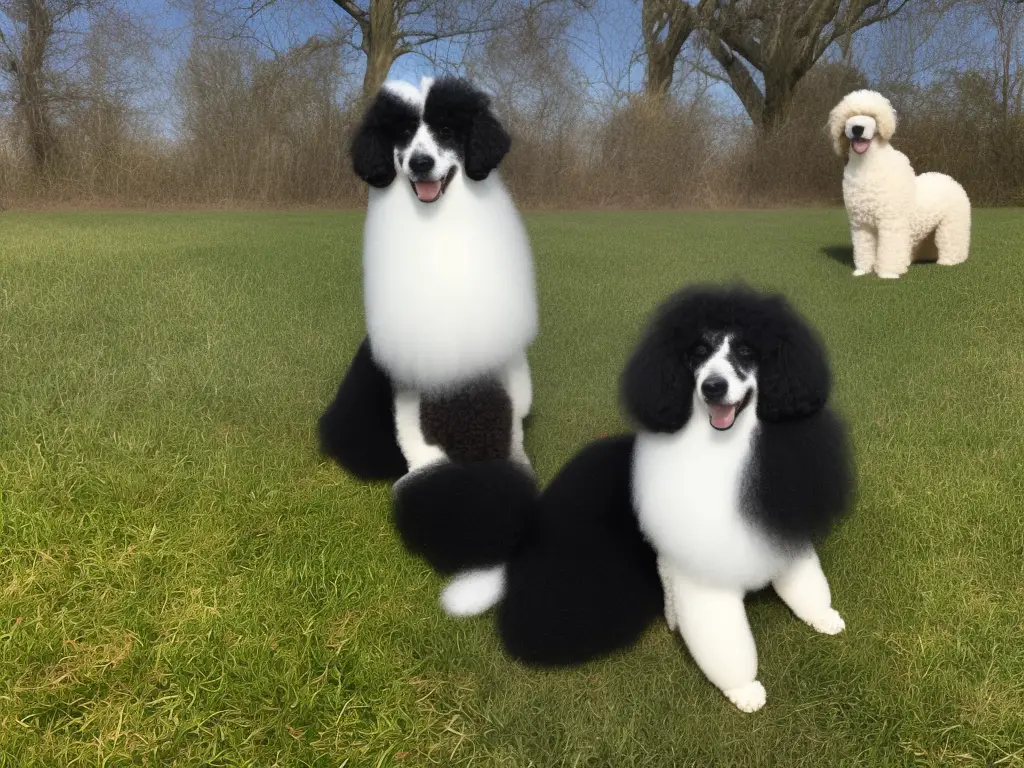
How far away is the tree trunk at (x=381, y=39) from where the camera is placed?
548 inches

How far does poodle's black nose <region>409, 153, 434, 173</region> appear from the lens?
170 centimetres

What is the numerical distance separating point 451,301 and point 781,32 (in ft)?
52.7

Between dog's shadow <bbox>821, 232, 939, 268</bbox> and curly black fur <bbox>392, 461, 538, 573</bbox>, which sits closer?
curly black fur <bbox>392, 461, 538, 573</bbox>

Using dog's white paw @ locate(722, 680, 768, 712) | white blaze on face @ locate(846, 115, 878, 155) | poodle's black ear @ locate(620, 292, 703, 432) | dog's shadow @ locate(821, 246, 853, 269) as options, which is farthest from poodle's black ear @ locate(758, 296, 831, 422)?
dog's shadow @ locate(821, 246, 853, 269)

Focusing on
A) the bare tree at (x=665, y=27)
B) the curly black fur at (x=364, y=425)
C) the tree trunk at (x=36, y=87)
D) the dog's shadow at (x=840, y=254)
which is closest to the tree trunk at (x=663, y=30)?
the bare tree at (x=665, y=27)

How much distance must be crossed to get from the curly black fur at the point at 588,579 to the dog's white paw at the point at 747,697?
0.76 ft

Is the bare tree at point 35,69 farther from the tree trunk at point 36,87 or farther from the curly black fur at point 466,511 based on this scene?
the curly black fur at point 466,511

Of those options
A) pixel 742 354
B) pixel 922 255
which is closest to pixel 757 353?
pixel 742 354

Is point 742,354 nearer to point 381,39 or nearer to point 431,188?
point 431,188

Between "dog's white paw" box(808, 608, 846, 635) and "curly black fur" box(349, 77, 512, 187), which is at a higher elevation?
"curly black fur" box(349, 77, 512, 187)

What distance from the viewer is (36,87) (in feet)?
42.2

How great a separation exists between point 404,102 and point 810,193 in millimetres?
12359

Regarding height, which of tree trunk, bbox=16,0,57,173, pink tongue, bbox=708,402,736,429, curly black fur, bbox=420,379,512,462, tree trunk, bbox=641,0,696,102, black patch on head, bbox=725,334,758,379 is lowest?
curly black fur, bbox=420,379,512,462

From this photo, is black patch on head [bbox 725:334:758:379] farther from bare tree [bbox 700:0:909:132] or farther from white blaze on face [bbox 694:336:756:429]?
bare tree [bbox 700:0:909:132]
